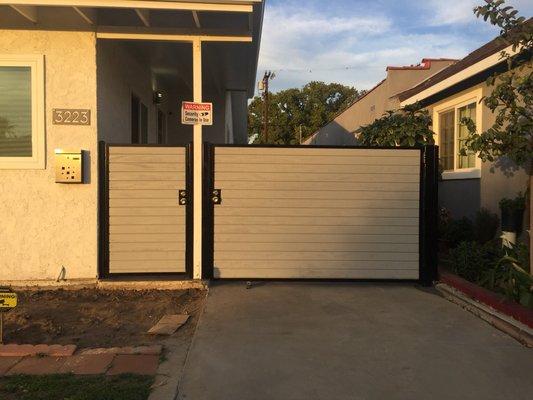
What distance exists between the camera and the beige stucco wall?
22.1 feet

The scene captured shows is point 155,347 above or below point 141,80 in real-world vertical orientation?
below

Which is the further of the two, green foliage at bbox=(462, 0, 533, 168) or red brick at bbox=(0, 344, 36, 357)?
green foliage at bbox=(462, 0, 533, 168)

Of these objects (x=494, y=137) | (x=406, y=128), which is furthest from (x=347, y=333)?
(x=406, y=128)

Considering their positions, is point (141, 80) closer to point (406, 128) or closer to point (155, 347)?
point (406, 128)

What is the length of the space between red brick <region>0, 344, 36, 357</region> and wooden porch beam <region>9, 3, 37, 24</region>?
3.64m

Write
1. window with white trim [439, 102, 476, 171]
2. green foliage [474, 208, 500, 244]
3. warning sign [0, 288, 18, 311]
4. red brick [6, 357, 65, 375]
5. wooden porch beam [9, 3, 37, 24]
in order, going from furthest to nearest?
window with white trim [439, 102, 476, 171], green foliage [474, 208, 500, 244], wooden porch beam [9, 3, 37, 24], warning sign [0, 288, 18, 311], red brick [6, 357, 65, 375]

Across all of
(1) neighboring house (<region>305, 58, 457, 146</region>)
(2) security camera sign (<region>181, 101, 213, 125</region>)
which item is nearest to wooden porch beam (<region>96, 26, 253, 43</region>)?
(2) security camera sign (<region>181, 101, 213, 125</region>)

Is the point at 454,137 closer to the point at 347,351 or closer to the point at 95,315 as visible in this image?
the point at 347,351

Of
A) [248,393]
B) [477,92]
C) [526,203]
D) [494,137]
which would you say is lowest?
[248,393]

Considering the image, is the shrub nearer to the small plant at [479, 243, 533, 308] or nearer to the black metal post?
the small plant at [479, 243, 533, 308]

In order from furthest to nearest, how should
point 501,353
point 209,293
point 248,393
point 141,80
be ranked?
point 141,80 → point 209,293 → point 501,353 → point 248,393

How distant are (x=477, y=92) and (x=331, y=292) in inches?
165

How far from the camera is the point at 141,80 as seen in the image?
31.9ft

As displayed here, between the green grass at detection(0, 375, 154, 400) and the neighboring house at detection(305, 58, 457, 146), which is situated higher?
the neighboring house at detection(305, 58, 457, 146)
